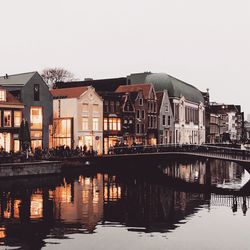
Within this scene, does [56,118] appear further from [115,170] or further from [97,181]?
[97,181]

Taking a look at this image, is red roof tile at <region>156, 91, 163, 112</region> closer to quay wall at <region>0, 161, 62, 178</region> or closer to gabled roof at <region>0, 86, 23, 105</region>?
gabled roof at <region>0, 86, 23, 105</region>

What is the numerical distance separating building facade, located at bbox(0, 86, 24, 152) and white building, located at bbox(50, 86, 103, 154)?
803 cm

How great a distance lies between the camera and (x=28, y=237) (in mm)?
27750

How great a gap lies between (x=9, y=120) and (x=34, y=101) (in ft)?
20.7

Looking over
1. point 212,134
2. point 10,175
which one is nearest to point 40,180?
point 10,175

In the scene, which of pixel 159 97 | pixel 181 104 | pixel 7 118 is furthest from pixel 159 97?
pixel 7 118

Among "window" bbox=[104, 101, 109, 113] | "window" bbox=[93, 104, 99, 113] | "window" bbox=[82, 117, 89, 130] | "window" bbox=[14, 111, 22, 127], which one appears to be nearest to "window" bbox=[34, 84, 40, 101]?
"window" bbox=[14, 111, 22, 127]

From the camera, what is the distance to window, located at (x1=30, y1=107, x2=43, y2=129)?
76.8 metres

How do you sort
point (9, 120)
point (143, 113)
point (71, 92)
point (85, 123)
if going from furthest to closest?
point (143, 113) < point (71, 92) < point (85, 123) < point (9, 120)

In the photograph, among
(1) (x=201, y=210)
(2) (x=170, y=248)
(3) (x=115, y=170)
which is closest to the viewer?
(2) (x=170, y=248)

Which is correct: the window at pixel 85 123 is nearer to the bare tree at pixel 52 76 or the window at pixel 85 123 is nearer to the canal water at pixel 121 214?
the canal water at pixel 121 214

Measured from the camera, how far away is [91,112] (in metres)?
83.8

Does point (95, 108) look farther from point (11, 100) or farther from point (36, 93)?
point (11, 100)

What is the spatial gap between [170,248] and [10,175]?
3219cm
